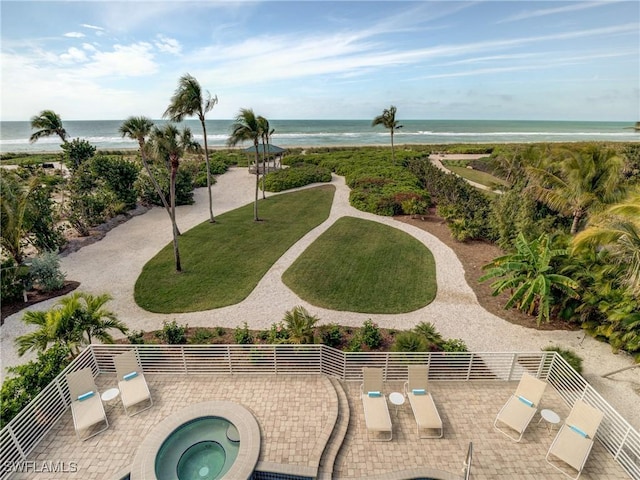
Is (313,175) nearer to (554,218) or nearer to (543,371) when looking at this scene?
(554,218)

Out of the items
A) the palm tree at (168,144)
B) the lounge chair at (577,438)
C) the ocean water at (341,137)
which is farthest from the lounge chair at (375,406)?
the ocean water at (341,137)

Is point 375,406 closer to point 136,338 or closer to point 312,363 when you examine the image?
point 312,363

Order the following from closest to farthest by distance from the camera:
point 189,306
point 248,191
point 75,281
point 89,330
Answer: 1. point 89,330
2. point 189,306
3. point 75,281
4. point 248,191

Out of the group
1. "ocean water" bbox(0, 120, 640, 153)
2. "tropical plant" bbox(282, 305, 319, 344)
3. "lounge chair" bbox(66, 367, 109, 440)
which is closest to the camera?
"lounge chair" bbox(66, 367, 109, 440)

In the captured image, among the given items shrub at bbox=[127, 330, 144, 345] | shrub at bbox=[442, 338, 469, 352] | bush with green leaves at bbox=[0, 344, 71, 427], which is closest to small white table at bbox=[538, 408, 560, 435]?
shrub at bbox=[442, 338, 469, 352]

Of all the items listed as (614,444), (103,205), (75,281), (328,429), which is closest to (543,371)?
(614,444)

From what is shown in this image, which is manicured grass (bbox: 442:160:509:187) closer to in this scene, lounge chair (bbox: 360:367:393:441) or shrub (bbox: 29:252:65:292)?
lounge chair (bbox: 360:367:393:441)
